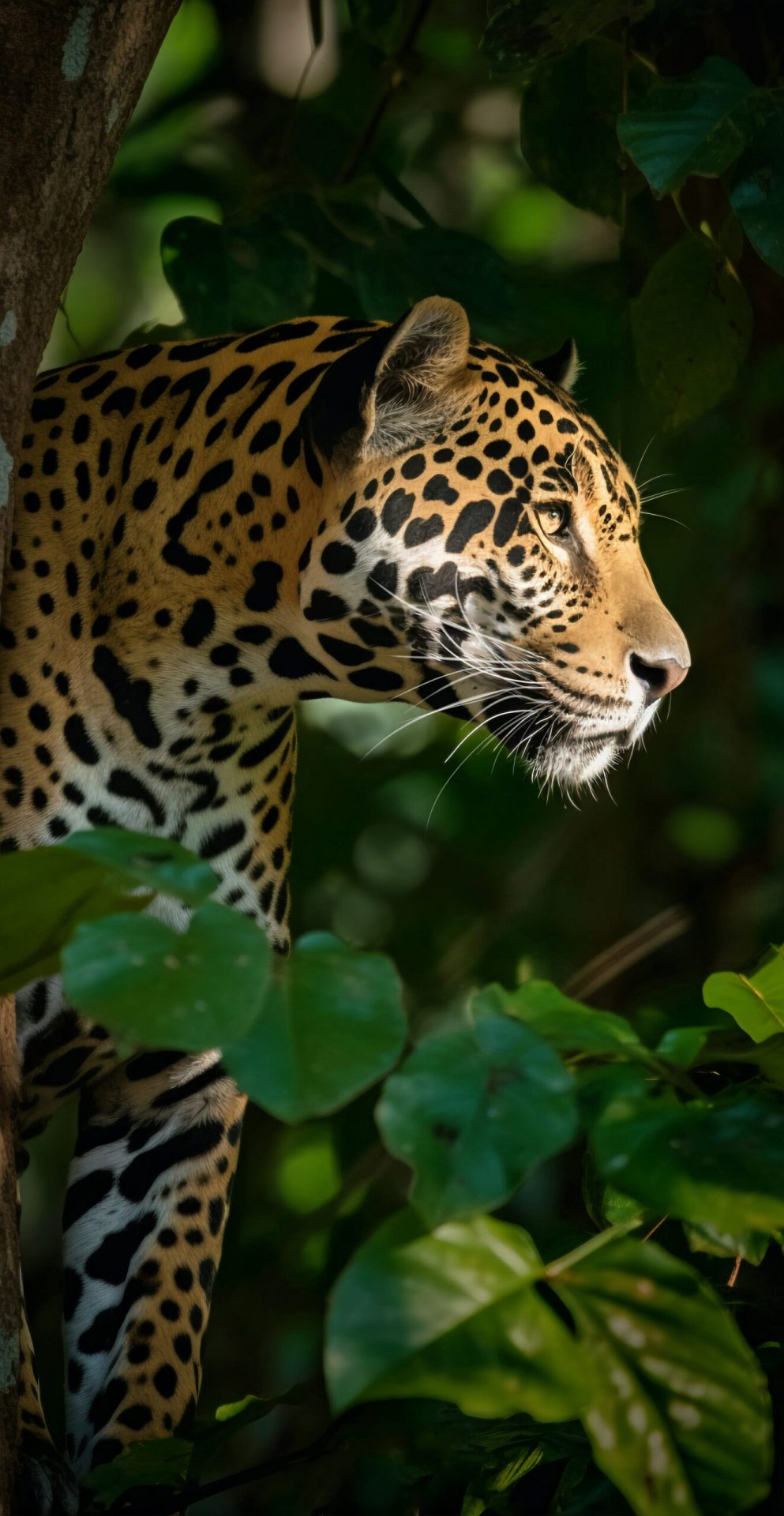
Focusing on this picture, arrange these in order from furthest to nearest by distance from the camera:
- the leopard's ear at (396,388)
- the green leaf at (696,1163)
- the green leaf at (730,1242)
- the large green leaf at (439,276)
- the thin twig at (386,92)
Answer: the thin twig at (386,92)
the large green leaf at (439,276)
the leopard's ear at (396,388)
the green leaf at (730,1242)
the green leaf at (696,1163)

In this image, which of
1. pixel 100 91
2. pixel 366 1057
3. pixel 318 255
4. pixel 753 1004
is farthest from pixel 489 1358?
pixel 318 255

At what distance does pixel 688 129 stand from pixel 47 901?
1537 mm

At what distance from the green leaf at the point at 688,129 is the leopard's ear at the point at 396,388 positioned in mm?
416

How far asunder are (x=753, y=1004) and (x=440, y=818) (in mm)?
3142

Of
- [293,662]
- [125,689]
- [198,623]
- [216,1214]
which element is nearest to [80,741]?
[125,689]

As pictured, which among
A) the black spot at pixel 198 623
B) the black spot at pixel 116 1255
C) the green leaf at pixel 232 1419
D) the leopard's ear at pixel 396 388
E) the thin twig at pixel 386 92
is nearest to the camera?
the green leaf at pixel 232 1419

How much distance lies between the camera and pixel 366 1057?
1137mm

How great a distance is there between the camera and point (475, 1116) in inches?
46.8

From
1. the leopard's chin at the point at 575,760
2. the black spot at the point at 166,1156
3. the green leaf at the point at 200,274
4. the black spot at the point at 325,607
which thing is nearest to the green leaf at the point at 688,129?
the black spot at the point at 325,607

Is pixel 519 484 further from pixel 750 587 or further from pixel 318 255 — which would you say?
pixel 750 587

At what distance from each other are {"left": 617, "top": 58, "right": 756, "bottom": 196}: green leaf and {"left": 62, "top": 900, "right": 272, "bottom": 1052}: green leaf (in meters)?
1.48

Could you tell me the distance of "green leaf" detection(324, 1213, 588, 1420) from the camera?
1.14 meters

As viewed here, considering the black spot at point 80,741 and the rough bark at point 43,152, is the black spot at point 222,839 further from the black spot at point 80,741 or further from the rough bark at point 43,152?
the rough bark at point 43,152

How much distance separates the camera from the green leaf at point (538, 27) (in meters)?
2.81
